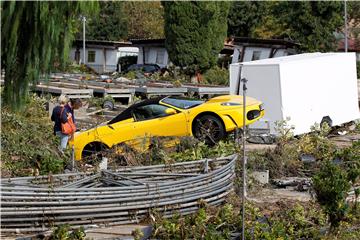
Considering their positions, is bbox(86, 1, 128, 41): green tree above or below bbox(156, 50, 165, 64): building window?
above

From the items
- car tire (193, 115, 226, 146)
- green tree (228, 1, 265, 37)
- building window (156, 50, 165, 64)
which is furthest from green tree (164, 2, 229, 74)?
car tire (193, 115, 226, 146)

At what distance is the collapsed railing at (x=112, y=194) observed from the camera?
9.11 metres

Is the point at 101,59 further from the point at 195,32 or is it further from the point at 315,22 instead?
the point at 315,22

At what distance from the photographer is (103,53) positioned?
54781mm

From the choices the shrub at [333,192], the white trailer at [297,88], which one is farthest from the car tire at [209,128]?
the shrub at [333,192]

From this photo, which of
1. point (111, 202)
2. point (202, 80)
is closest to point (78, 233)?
point (111, 202)

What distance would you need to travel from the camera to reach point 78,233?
8875 mm

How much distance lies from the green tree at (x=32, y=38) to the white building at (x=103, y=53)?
4897 centimetres

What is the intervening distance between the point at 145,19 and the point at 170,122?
48.9m

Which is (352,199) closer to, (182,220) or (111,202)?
(182,220)

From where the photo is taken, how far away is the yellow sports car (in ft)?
48.6

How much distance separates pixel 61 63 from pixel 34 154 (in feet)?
24.2

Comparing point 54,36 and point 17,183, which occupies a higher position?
point 54,36

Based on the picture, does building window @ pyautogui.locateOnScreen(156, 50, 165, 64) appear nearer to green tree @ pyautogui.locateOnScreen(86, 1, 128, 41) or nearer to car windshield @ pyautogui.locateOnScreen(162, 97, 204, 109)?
green tree @ pyautogui.locateOnScreen(86, 1, 128, 41)
